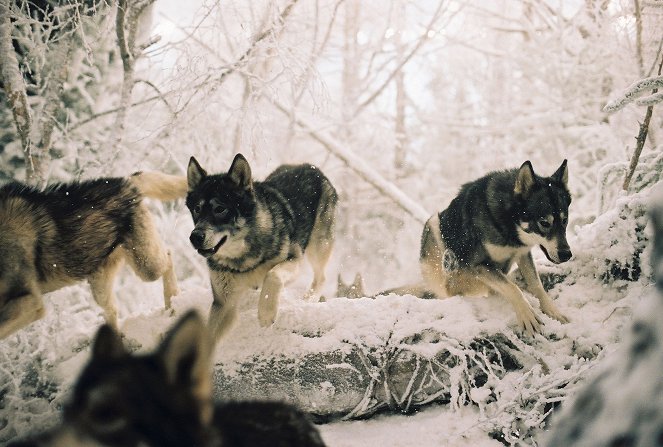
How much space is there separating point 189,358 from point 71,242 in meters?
3.59

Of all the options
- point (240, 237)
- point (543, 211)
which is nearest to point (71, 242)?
point (240, 237)

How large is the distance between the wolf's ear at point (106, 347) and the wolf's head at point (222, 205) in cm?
225

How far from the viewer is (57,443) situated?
1437 millimetres

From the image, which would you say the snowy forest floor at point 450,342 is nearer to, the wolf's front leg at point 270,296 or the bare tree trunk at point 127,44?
the wolf's front leg at point 270,296

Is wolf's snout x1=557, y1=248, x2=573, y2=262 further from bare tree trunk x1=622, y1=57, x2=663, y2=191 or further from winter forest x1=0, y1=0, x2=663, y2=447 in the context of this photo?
bare tree trunk x1=622, y1=57, x2=663, y2=191

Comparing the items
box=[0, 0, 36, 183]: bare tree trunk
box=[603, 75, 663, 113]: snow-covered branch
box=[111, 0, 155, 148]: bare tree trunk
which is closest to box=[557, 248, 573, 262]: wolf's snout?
box=[603, 75, 663, 113]: snow-covered branch

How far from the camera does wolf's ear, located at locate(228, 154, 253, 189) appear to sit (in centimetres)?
423

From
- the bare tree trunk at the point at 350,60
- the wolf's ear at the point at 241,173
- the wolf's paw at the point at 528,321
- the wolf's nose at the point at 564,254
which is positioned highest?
the bare tree trunk at the point at 350,60

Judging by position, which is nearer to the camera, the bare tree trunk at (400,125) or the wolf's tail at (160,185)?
the wolf's tail at (160,185)

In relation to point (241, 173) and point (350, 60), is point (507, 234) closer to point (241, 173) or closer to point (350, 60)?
point (241, 173)

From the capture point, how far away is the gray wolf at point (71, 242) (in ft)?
13.7

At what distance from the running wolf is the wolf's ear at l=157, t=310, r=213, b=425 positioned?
117 inches

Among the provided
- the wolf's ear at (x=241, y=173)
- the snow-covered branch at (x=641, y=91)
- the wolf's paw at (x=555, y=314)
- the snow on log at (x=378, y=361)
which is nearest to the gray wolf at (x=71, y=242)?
the wolf's ear at (x=241, y=173)

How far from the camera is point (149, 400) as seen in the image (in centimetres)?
147
